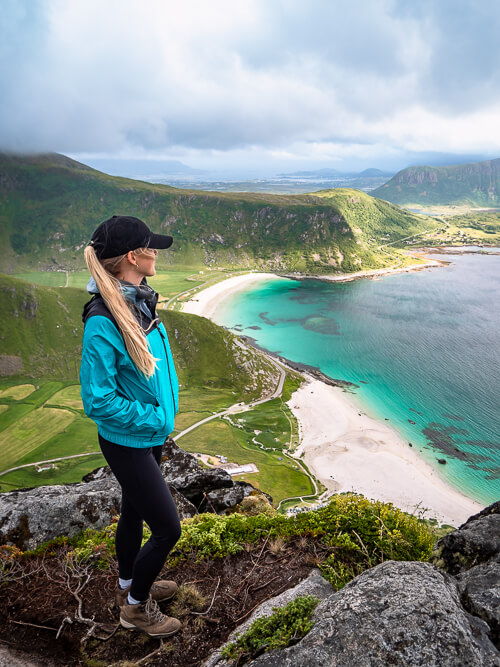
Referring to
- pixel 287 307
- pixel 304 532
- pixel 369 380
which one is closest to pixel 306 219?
pixel 287 307

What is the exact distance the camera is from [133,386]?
375cm

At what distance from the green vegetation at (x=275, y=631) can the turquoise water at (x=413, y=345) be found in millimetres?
49814

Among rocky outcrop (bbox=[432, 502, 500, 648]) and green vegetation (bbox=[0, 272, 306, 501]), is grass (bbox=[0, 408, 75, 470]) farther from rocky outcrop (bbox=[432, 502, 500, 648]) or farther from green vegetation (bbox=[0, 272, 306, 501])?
rocky outcrop (bbox=[432, 502, 500, 648])

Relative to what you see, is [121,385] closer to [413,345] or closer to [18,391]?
[18,391]

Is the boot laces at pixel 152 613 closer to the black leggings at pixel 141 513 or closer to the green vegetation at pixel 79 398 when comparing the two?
the black leggings at pixel 141 513

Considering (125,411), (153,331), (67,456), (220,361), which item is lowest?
(67,456)

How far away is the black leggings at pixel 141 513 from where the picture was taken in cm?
381

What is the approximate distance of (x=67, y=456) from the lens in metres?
48.2

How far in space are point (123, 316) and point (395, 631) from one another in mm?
3635

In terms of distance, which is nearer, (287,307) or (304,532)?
(304,532)

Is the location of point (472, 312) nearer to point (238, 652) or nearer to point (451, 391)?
point (451, 391)

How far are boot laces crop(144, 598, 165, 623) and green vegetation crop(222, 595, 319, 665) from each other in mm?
→ 1026

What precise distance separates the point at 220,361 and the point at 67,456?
3347 centimetres

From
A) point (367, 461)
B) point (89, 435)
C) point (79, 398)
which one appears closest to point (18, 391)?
point (79, 398)
